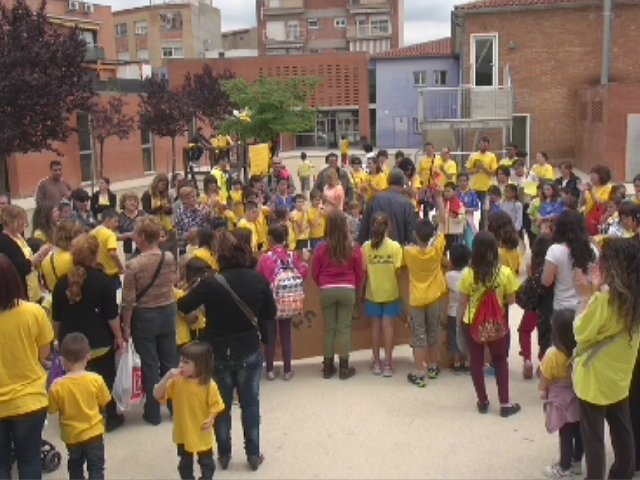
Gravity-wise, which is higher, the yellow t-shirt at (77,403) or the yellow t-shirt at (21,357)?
the yellow t-shirt at (21,357)

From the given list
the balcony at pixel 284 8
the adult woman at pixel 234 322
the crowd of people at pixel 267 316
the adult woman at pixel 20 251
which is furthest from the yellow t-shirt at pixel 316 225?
the balcony at pixel 284 8

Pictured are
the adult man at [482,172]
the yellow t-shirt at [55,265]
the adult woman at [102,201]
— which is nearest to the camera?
the yellow t-shirt at [55,265]

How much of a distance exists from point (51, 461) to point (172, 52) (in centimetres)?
6752

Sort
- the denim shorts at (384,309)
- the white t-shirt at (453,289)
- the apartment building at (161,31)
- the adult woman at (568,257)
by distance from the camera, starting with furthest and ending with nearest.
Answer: the apartment building at (161,31) < the denim shorts at (384,309) < the white t-shirt at (453,289) < the adult woman at (568,257)

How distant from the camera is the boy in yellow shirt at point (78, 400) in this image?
4.69m

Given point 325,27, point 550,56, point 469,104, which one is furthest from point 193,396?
point 325,27

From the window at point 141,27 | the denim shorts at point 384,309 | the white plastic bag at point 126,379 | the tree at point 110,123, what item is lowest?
the white plastic bag at point 126,379

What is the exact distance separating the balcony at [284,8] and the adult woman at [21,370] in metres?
68.7

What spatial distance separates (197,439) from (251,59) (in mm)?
46807

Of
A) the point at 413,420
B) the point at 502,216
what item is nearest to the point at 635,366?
the point at 413,420

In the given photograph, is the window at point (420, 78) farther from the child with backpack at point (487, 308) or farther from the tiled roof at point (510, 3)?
the child with backpack at point (487, 308)

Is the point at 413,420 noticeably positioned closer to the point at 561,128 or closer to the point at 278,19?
the point at 561,128

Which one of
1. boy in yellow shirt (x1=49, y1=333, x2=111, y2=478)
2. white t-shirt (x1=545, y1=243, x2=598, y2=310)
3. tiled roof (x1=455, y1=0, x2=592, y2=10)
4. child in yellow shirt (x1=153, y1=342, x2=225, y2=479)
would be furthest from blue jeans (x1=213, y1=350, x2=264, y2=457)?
tiled roof (x1=455, y1=0, x2=592, y2=10)

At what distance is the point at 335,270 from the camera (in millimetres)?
7086
